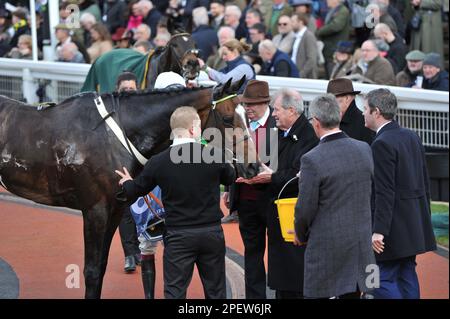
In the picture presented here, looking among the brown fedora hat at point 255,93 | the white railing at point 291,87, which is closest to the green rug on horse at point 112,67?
the white railing at point 291,87

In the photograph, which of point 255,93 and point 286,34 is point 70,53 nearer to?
point 286,34

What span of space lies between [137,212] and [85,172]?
0.81 m

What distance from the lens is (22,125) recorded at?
827 cm

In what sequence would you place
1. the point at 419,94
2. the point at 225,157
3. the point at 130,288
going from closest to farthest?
the point at 225,157, the point at 130,288, the point at 419,94

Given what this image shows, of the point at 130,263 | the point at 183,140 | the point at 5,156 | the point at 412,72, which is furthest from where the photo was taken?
the point at 412,72

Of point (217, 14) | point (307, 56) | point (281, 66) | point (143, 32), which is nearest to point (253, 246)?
point (281, 66)

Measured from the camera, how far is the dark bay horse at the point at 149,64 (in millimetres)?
12570

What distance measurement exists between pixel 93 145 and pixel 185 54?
15.3ft

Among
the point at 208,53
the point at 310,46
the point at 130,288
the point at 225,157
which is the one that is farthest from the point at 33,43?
the point at 225,157

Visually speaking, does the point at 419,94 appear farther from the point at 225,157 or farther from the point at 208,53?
the point at 225,157

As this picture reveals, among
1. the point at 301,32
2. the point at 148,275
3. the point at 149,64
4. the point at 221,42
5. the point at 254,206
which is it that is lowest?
the point at 148,275

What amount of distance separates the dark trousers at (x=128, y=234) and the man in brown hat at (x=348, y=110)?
221cm

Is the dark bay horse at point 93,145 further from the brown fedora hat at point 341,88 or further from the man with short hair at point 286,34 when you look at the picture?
the man with short hair at point 286,34

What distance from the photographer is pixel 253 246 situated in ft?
27.9
